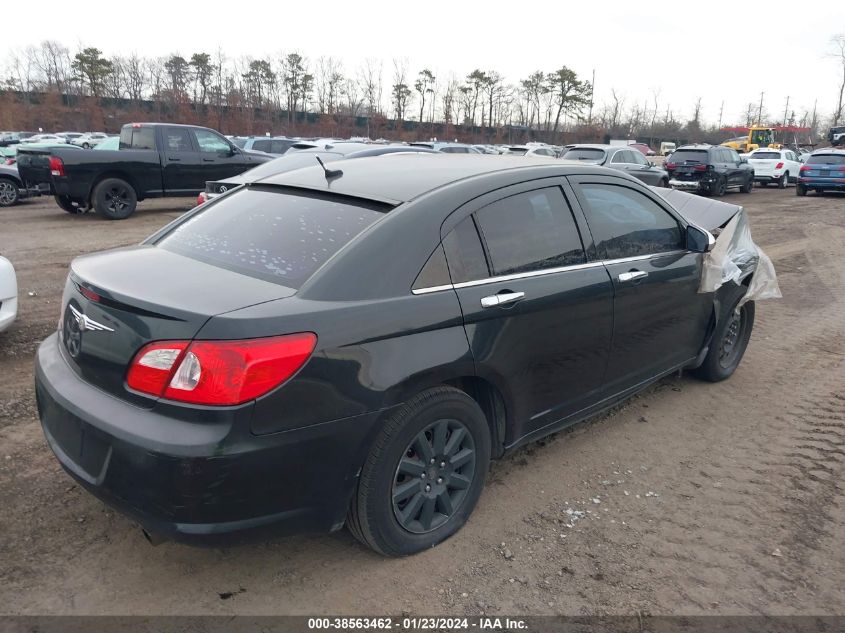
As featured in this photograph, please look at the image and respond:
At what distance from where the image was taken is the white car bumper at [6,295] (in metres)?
5.04

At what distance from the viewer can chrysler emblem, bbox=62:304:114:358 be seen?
2588mm

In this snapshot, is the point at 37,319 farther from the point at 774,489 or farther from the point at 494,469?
the point at 774,489

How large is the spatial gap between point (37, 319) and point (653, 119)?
99288 millimetres

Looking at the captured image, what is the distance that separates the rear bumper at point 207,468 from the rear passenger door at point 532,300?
2.51ft

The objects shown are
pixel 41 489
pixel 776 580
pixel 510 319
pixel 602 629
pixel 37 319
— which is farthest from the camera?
pixel 37 319

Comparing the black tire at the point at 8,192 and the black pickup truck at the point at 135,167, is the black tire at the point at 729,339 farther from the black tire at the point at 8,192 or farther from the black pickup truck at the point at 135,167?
the black tire at the point at 8,192

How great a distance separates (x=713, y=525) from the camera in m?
3.23

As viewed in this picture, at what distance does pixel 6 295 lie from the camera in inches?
200

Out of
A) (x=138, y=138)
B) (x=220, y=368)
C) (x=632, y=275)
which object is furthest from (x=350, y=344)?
(x=138, y=138)

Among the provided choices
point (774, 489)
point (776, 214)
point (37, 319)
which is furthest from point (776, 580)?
point (776, 214)

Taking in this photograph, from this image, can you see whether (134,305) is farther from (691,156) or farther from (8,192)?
(691,156)

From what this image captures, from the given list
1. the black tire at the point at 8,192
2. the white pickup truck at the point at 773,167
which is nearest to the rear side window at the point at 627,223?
the black tire at the point at 8,192

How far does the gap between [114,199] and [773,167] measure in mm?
23952

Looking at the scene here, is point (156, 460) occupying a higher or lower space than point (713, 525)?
higher
